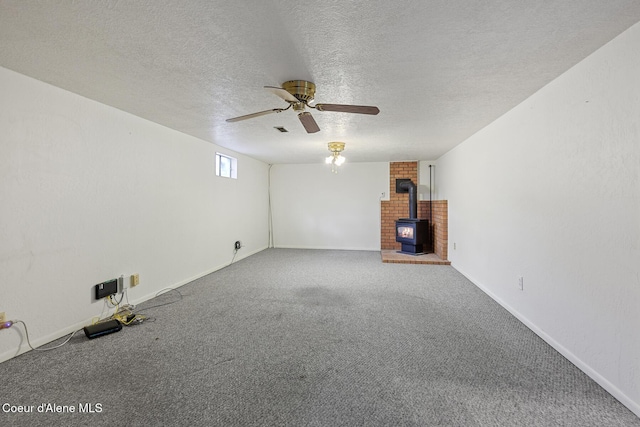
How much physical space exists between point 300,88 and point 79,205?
231 centimetres

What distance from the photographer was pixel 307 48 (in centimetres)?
170

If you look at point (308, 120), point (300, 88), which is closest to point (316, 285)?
point (308, 120)

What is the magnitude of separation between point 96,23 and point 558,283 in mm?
3536

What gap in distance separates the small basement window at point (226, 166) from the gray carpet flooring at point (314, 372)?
2.61m

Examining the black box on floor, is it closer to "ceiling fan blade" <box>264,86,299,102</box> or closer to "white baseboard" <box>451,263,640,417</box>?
"ceiling fan blade" <box>264,86,299,102</box>

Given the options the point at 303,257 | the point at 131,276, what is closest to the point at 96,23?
the point at 131,276

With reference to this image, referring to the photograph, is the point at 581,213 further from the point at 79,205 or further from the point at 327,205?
the point at 327,205

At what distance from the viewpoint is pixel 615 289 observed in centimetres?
164

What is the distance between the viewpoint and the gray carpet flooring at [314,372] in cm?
149

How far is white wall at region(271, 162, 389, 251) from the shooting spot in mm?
6715

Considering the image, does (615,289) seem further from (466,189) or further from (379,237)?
(379,237)

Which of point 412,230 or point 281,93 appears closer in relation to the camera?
point 281,93

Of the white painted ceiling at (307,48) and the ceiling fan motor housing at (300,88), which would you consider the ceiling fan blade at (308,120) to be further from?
the white painted ceiling at (307,48)

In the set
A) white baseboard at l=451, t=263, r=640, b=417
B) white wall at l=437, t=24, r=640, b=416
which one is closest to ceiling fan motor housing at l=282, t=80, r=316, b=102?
white wall at l=437, t=24, r=640, b=416
